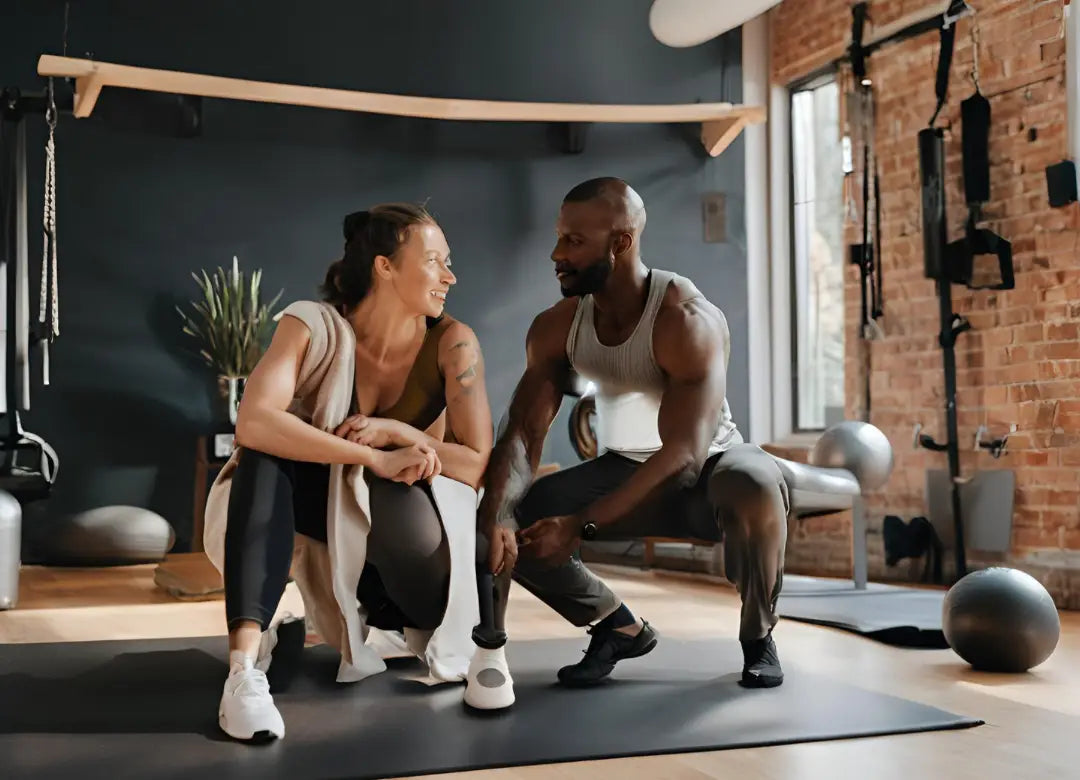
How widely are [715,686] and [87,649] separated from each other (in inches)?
66.3

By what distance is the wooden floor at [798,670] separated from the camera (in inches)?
80.7

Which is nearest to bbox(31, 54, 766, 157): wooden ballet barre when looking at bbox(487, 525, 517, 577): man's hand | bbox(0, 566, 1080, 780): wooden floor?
bbox(0, 566, 1080, 780): wooden floor

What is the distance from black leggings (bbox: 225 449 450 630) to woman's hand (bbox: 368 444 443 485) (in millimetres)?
46

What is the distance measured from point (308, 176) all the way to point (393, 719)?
12.9 ft

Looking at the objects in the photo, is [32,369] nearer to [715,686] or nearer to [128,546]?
[128,546]

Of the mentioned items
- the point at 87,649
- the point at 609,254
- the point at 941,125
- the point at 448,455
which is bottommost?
the point at 87,649

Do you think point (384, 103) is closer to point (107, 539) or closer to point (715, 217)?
point (715, 217)

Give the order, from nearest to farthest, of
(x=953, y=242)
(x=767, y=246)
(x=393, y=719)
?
1. (x=393, y=719)
2. (x=953, y=242)
3. (x=767, y=246)

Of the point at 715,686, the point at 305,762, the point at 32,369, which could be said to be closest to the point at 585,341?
the point at 715,686

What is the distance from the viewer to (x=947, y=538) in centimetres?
485

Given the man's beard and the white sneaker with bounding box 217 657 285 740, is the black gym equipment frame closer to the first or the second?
the man's beard

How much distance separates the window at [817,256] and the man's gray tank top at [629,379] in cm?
298

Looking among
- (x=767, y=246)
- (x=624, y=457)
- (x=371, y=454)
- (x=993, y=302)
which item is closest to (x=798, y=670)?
(x=624, y=457)

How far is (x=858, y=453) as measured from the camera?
462 cm
